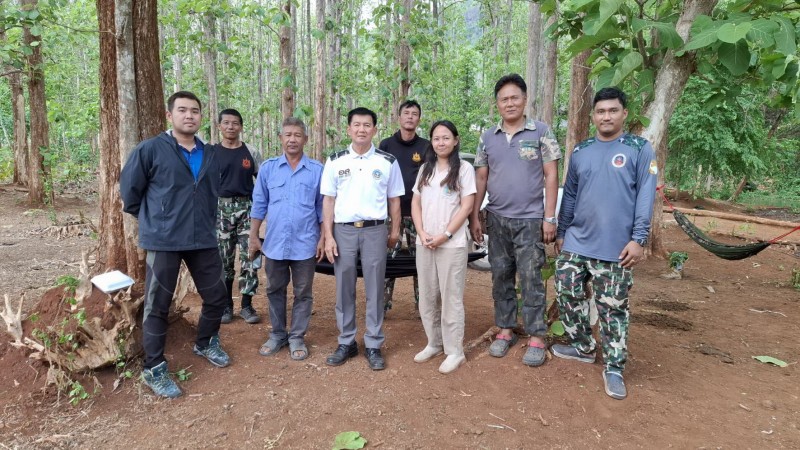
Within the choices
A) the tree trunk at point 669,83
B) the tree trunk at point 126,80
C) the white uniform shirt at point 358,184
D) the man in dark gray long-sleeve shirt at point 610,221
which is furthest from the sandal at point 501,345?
the tree trunk at point 126,80

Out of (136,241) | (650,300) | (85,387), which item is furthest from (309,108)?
(650,300)

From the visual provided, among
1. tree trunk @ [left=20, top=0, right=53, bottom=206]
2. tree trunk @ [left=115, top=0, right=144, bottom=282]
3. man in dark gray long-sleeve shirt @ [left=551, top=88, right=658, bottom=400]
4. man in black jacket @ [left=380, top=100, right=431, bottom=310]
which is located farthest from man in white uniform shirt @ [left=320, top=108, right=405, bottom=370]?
tree trunk @ [left=20, top=0, right=53, bottom=206]

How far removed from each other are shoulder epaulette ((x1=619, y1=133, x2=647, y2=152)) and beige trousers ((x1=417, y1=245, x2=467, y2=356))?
1.14 meters

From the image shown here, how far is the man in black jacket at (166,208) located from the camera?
2.71 metres

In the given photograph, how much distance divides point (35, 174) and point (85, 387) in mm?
9552

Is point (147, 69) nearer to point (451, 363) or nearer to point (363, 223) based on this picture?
point (363, 223)

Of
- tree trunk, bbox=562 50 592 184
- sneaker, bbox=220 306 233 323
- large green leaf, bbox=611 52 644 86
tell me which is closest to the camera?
large green leaf, bbox=611 52 644 86

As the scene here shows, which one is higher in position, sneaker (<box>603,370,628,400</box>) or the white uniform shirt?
the white uniform shirt

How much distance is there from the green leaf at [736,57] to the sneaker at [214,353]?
138 inches

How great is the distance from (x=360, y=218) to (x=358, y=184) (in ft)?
0.73

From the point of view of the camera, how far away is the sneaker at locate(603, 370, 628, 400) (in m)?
2.76

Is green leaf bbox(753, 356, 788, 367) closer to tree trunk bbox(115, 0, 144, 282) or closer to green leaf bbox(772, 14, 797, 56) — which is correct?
green leaf bbox(772, 14, 797, 56)

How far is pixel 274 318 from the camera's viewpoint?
3346mm

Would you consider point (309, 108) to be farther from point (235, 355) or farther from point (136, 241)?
point (235, 355)
